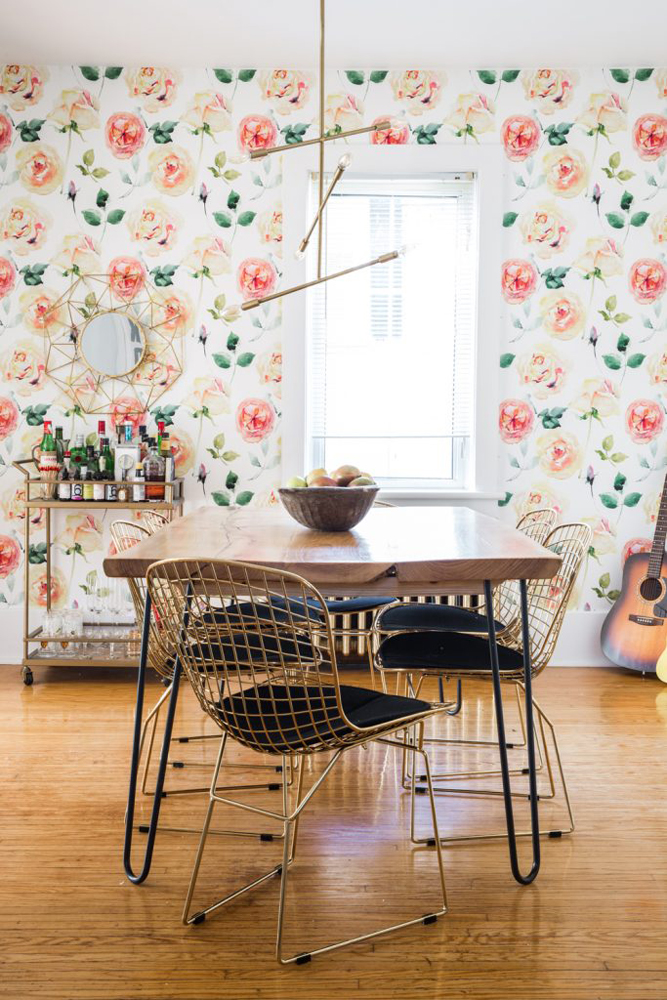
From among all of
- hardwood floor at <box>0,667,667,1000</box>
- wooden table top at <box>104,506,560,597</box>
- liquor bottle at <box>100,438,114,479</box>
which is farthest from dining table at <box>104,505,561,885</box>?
liquor bottle at <box>100,438,114,479</box>

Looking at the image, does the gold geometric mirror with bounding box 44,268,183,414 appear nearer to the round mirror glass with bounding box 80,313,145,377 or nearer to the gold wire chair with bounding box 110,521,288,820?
the round mirror glass with bounding box 80,313,145,377

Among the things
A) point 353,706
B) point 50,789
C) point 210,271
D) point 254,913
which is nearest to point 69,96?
point 210,271

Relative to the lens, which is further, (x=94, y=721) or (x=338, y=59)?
(x=338, y=59)

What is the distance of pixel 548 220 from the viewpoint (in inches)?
168

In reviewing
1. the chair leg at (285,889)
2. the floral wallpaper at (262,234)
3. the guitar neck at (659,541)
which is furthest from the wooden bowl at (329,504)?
the guitar neck at (659,541)

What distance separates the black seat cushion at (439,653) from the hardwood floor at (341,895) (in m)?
0.46

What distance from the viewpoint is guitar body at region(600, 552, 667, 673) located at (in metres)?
4.11

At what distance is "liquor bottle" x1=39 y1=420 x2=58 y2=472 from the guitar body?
8.84ft

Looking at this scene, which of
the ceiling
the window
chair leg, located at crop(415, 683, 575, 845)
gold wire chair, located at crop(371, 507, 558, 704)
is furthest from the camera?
the window

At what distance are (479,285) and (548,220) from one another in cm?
45

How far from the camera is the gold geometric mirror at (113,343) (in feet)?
14.0

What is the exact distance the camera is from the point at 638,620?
13.6 feet

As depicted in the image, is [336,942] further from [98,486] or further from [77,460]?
[77,460]

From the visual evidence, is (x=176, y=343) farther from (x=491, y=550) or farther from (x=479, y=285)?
(x=491, y=550)
